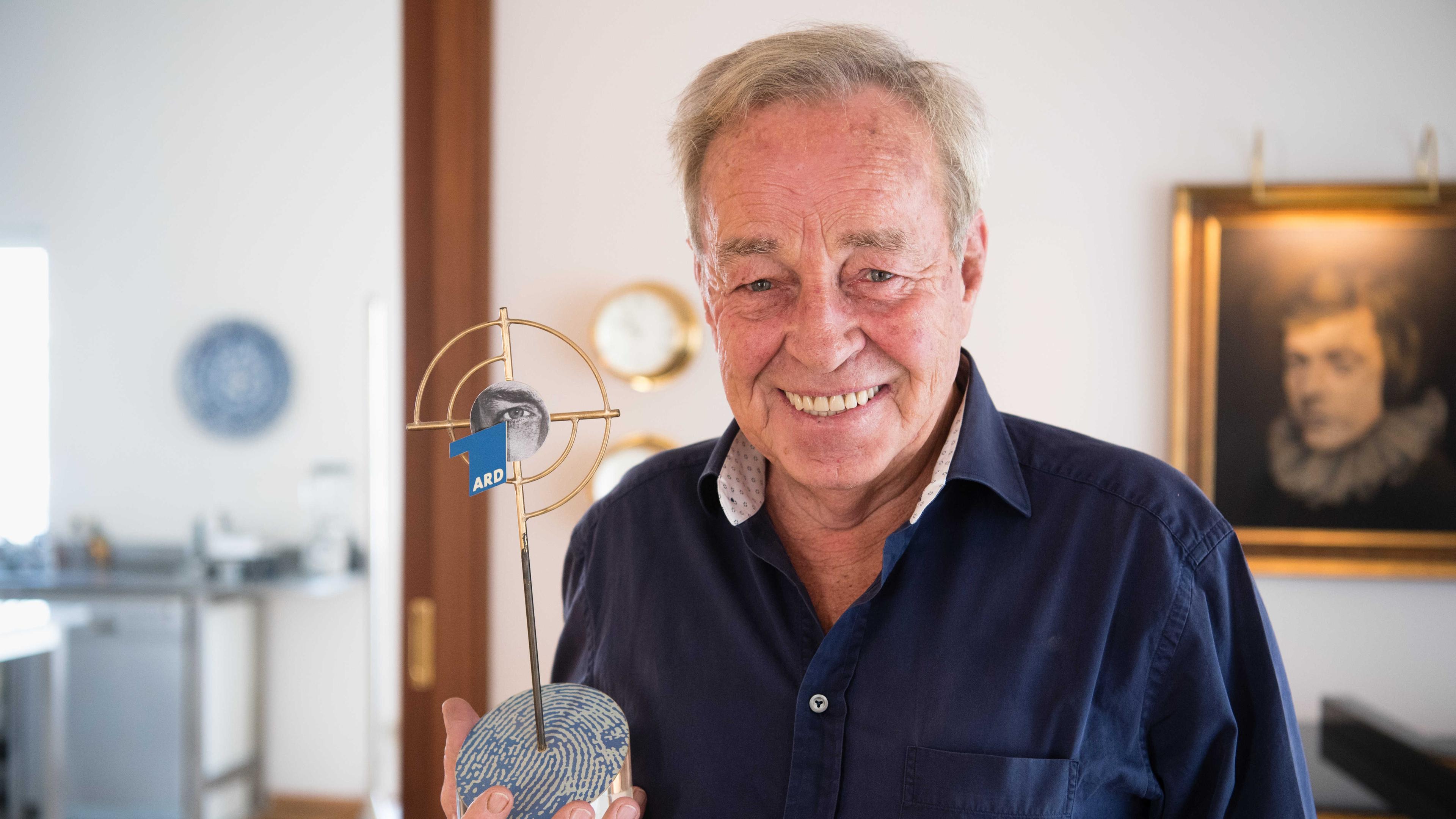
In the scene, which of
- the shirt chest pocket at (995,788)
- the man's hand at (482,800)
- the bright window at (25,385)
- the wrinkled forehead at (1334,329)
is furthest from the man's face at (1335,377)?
the bright window at (25,385)

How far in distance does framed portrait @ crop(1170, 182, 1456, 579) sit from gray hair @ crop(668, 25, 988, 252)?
1058mm

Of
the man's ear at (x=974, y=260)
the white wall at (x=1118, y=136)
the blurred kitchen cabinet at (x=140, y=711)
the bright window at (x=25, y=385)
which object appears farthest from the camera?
the bright window at (x=25, y=385)

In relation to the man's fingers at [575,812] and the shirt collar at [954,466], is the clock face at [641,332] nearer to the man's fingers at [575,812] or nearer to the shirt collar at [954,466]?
the shirt collar at [954,466]

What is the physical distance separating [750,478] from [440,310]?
1051 mm

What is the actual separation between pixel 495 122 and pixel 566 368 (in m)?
0.52

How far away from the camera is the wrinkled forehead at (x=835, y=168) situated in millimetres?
887

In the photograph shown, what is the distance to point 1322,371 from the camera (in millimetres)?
1871

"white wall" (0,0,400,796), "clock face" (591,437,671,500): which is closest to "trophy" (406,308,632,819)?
"clock face" (591,437,671,500)

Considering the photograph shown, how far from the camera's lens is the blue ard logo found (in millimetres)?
801

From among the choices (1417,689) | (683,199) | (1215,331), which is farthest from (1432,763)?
(683,199)

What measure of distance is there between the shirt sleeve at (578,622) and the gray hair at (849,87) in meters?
0.46

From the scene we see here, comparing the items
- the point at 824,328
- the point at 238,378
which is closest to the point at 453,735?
the point at 824,328

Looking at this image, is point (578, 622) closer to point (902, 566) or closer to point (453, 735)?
point (453, 735)

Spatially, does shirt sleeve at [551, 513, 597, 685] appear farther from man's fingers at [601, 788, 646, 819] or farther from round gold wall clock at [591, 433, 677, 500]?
round gold wall clock at [591, 433, 677, 500]
